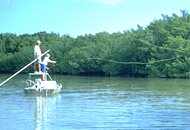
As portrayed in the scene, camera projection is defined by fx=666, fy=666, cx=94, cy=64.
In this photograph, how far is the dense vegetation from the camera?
291 feet

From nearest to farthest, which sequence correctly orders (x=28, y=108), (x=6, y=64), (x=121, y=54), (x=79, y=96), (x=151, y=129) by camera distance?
(x=151, y=129) < (x=28, y=108) < (x=79, y=96) < (x=121, y=54) < (x=6, y=64)

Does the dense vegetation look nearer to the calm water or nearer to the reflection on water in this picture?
the calm water

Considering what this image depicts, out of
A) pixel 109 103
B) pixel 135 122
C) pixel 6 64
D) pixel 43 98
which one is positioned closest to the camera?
pixel 135 122

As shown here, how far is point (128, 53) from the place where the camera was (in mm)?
99750

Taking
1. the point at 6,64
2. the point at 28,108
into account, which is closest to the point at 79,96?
the point at 28,108

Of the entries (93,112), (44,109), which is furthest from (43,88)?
(93,112)

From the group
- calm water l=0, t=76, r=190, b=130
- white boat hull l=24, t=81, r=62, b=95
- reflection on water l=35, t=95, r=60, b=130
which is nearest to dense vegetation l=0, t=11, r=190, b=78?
white boat hull l=24, t=81, r=62, b=95

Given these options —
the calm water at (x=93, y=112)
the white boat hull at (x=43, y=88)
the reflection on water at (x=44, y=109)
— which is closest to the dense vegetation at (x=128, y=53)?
the white boat hull at (x=43, y=88)

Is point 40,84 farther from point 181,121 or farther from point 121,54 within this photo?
point 121,54

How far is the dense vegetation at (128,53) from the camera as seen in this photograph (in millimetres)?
88688

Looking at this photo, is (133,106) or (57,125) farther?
(133,106)

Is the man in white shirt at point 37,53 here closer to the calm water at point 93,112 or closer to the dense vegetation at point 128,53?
the calm water at point 93,112

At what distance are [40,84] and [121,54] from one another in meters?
63.3

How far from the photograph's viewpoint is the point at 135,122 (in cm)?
2539
